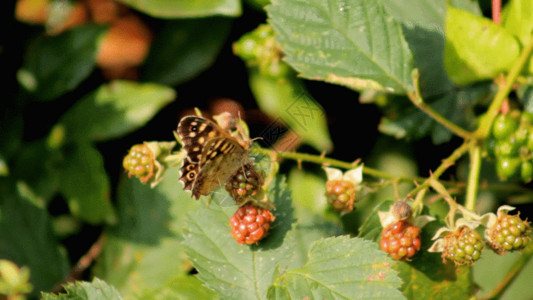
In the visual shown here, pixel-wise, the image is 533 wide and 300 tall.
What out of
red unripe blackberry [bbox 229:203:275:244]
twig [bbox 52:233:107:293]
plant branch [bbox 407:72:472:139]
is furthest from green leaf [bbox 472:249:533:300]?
twig [bbox 52:233:107:293]

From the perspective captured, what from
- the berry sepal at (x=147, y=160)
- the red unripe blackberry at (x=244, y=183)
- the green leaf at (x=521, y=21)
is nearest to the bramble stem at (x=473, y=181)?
the green leaf at (x=521, y=21)

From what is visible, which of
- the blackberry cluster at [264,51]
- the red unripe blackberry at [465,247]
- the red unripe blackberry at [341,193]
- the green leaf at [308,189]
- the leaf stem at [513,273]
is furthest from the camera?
the green leaf at [308,189]

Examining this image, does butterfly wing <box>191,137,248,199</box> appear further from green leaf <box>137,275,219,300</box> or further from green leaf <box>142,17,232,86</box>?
green leaf <box>142,17,232,86</box>

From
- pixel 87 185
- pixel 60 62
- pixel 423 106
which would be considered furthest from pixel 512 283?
pixel 60 62

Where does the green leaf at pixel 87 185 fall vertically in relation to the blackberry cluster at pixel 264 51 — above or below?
below

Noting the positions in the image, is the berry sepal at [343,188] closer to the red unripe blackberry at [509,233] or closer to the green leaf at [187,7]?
the red unripe blackberry at [509,233]
